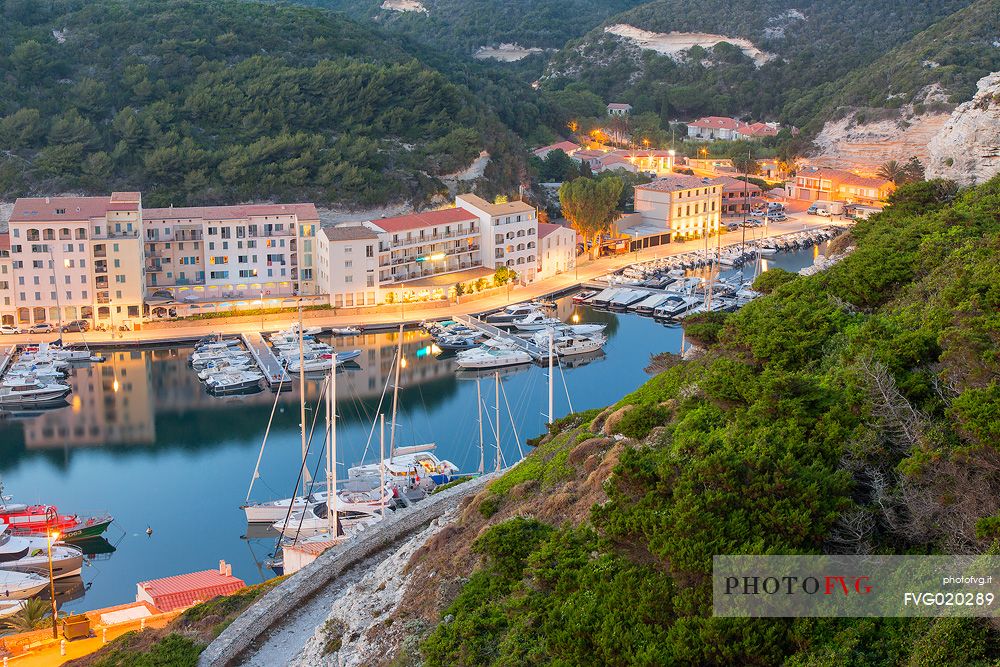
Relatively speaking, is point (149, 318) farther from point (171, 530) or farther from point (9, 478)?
point (171, 530)

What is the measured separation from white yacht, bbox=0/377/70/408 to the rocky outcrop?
2196 centimetres

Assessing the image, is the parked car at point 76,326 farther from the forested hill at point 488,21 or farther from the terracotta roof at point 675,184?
the forested hill at point 488,21

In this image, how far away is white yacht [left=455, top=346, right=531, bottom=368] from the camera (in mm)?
34875

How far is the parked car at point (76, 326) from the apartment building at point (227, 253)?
295cm

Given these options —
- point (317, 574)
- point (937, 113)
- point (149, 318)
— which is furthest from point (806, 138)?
point (317, 574)

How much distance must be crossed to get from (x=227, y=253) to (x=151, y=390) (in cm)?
A: 826

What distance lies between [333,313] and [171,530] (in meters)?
16.0

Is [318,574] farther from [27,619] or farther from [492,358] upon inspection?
[492,358]

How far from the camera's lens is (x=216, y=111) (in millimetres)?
51188

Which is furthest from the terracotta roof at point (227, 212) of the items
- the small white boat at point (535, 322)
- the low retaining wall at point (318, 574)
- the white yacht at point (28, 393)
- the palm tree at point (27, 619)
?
the low retaining wall at point (318, 574)

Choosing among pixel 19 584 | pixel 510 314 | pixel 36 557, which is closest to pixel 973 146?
pixel 19 584

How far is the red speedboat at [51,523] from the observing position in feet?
77.0

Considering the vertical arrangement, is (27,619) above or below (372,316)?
below

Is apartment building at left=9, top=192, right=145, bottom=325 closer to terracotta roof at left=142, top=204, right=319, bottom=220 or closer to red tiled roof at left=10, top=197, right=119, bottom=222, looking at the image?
red tiled roof at left=10, top=197, right=119, bottom=222
